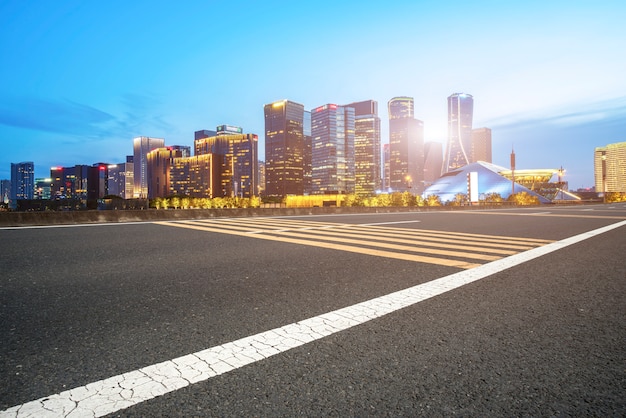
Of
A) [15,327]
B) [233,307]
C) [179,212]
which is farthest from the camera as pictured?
[179,212]

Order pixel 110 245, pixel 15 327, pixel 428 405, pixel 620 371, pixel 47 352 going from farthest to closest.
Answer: pixel 110 245 < pixel 15 327 < pixel 47 352 < pixel 620 371 < pixel 428 405

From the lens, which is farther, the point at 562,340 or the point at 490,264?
the point at 490,264

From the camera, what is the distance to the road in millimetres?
1834

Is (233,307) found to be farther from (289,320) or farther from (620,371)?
(620,371)

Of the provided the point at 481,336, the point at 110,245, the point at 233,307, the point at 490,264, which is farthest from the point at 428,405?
the point at 110,245

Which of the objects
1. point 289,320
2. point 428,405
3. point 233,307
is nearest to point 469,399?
point 428,405

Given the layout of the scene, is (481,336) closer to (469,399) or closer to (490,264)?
(469,399)

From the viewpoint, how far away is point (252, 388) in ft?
6.40

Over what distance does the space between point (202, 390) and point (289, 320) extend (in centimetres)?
123

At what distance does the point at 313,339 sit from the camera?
8.62 ft

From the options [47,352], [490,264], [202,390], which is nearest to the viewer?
[202,390]

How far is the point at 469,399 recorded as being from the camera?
1845 millimetres

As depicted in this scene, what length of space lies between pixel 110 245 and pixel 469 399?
811 cm

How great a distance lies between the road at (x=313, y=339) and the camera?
1834 millimetres
